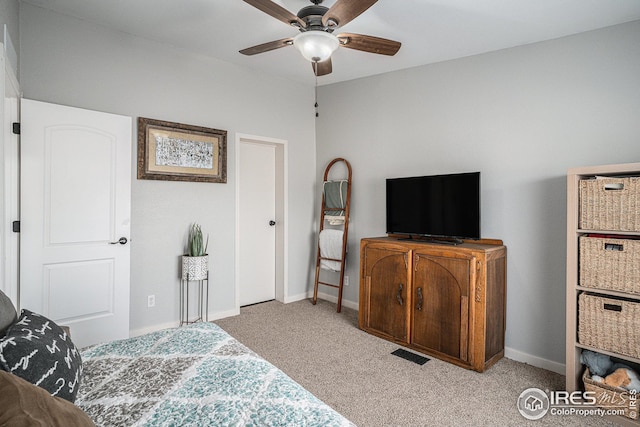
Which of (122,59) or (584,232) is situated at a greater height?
(122,59)

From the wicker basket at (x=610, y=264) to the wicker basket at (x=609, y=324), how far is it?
91 millimetres

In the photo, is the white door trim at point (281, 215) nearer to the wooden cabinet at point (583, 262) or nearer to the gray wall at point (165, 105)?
the gray wall at point (165, 105)

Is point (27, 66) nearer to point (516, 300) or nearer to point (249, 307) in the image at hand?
point (249, 307)

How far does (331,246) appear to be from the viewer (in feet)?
13.5

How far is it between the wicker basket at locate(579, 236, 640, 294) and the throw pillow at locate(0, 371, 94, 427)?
263 cm

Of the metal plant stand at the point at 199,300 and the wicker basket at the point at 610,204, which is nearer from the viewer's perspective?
the wicker basket at the point at 610,204

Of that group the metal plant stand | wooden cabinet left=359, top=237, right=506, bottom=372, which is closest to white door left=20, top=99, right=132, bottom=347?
the metal plant stand

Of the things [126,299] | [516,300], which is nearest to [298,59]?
[126,299]

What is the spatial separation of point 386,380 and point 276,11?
2478mm

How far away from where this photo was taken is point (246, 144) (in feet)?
13.5

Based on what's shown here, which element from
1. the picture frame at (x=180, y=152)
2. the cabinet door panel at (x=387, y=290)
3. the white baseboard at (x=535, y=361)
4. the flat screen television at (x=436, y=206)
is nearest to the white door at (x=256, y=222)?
the picture frame at (x=180, y=152)

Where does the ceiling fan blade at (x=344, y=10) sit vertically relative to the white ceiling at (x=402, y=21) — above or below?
below

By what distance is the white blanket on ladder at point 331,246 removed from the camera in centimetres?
407

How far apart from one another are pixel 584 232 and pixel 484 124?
1.23 m
